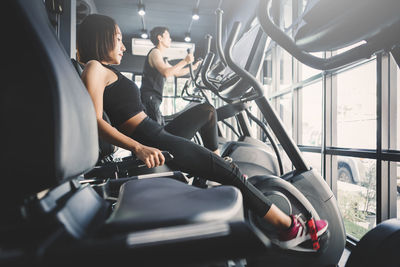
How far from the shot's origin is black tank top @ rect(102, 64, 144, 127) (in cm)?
126

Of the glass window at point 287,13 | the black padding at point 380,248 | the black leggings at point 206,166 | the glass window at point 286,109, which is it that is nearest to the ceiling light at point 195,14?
the glass window at point 287,13

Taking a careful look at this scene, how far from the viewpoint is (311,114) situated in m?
2.91

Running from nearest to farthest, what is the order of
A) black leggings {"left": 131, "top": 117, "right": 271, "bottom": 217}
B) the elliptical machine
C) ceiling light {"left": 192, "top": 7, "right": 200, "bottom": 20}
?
black leggings {"left": 131, "top": 117, "right": 271, "bottom": 217} → the elliptical machine → ceiling light {"left": 192, "top": 7, "right": 200, "bottom": 20}

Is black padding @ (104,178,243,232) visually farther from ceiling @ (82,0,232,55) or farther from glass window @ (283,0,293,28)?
ceiling @ (82,0,232,55)

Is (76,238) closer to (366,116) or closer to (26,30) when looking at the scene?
(26,30)

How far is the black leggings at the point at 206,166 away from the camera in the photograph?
102 cm

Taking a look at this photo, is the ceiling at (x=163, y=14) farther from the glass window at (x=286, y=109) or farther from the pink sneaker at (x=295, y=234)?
the pink sneaker at (x=295, y=234)

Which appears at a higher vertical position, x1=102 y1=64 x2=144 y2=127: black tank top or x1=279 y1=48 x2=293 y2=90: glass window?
x1=279 y1=48 x2=293 y2=90: glass window

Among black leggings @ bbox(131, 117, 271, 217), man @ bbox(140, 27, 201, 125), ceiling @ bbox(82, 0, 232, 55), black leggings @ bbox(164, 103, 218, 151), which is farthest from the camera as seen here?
ceiling @ bbox(82, 0, 232, 55)

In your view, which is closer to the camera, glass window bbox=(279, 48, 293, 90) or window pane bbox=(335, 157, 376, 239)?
window pane bbox=(335, 157, 376, 239)

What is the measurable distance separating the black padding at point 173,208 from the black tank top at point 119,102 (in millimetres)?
808

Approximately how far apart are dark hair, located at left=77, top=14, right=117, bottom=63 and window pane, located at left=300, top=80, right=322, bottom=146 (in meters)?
2.21

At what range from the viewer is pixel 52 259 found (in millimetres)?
272

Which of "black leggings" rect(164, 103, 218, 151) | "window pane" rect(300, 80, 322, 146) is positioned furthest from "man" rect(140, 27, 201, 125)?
"window pane" rect(300, 80, 322, 146)
